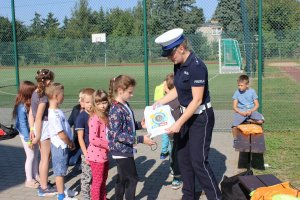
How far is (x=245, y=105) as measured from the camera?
734 centimetres

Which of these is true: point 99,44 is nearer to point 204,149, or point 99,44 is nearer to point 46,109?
point 46,109

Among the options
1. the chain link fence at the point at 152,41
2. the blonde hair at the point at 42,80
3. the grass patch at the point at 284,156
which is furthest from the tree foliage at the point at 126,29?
the blonde hair at the point at 42,80

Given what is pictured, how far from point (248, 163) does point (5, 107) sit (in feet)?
34.5

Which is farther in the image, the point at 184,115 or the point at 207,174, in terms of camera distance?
the point at 207,174

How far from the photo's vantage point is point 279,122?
34.6 feet

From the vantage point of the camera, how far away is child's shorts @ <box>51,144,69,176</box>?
16.3 ft

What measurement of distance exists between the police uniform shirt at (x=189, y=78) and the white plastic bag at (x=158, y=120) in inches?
10.2

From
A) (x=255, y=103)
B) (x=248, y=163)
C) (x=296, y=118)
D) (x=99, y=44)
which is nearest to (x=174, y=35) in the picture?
(x=248, y=163)

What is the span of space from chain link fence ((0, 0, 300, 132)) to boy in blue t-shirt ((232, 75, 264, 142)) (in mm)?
2978

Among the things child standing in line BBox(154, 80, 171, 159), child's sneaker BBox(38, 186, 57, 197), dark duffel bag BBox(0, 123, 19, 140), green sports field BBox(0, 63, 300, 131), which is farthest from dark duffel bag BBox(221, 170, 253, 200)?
green sports field BBox(0, 63, 300, 131)

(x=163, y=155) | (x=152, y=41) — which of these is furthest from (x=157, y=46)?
(x=163, y=155)

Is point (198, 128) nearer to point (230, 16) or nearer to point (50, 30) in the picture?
point (50, 30)

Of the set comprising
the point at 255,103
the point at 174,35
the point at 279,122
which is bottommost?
the point at 279,122

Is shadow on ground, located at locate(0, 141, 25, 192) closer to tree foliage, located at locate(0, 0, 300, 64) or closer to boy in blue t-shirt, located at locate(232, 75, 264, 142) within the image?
boy in blue t-shirt, located at locate(232, 75, 264, 142)
